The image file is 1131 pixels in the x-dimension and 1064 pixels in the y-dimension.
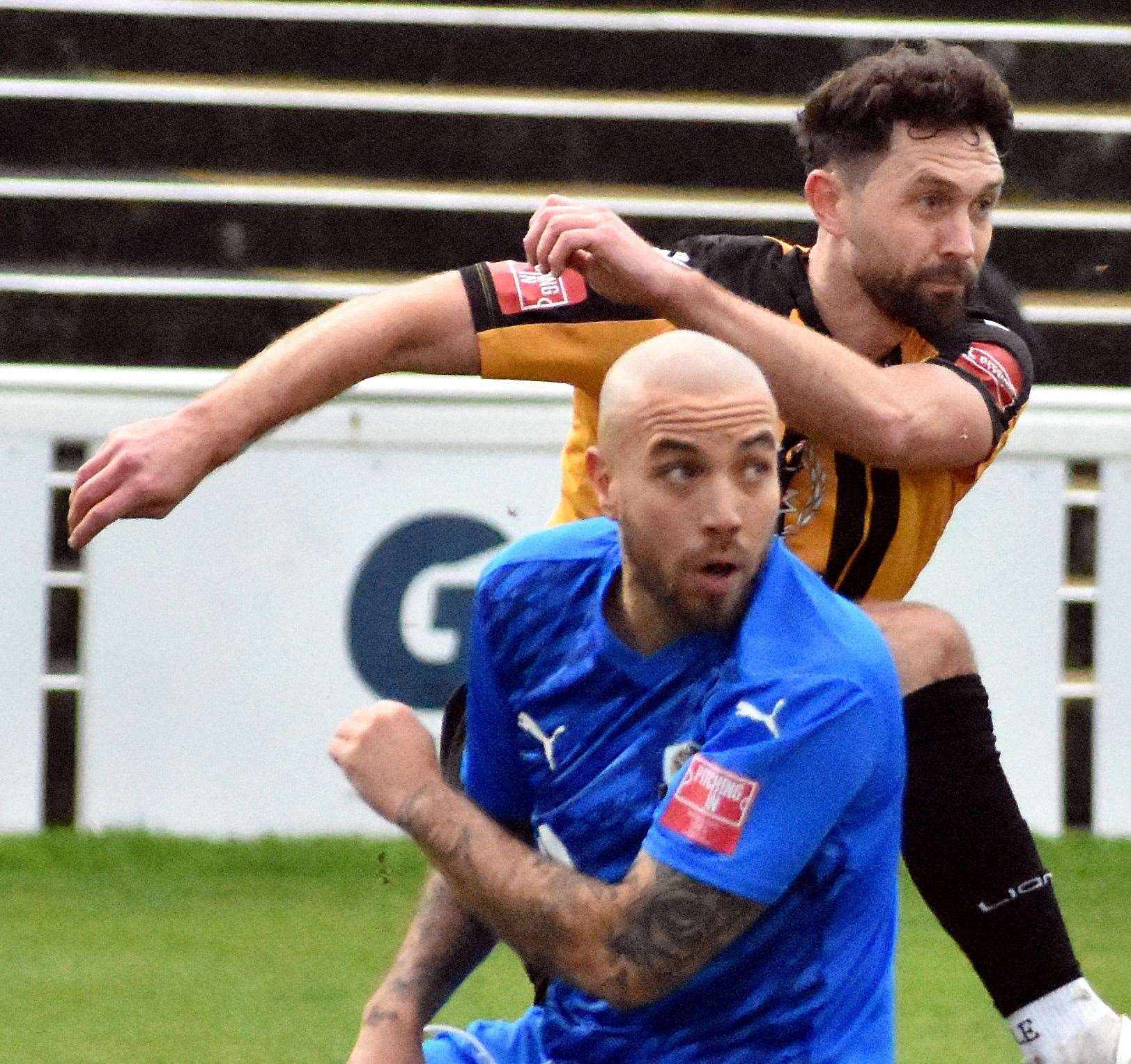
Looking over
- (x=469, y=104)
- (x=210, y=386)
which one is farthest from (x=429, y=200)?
(x=210, y=386)

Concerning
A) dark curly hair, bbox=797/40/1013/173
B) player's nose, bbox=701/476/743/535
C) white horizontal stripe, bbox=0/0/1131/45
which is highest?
white horizontal stripe, bbox=0/0/1131/45

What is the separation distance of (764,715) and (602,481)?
14.1 inches

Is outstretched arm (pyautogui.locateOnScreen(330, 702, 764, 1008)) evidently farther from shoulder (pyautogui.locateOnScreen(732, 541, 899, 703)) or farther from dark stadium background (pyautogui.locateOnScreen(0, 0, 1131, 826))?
dark stadium background (pyautogui.locateOnScreen(0, 0, 1131, 826))

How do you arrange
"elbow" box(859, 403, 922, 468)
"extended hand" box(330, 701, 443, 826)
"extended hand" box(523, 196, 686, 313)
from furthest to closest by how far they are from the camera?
"elbow" box(859, 403, 922, 468)
"extended hand" box(523, 196, 686, 313)
"extended hand" box(330, 701, 443, 826)

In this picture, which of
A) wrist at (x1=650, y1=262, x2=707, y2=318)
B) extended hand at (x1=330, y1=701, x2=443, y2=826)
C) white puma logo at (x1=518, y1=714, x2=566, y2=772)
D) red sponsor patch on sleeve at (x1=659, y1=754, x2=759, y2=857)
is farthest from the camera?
wrist at (x1=650, y1=262, x2=707, y2=318)

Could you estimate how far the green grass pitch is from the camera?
4191 millimetres

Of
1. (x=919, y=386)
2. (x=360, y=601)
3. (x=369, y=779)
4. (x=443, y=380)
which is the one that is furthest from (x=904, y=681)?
(x=443, y=380)

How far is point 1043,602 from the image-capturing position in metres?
5.87

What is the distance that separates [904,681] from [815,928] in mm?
762

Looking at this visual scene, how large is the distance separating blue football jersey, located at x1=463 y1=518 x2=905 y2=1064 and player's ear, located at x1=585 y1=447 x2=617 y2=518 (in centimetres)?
8

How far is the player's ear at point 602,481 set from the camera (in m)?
2.55

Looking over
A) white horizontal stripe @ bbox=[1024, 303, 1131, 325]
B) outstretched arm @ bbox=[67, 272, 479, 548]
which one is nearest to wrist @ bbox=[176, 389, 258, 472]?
outstretched arm @ bbox=[67, 272, 479, 548]

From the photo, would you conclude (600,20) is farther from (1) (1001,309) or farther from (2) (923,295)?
(2) (923,295)

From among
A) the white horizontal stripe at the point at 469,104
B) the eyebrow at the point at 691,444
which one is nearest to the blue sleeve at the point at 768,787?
the eyebrow at the point at 691,444
